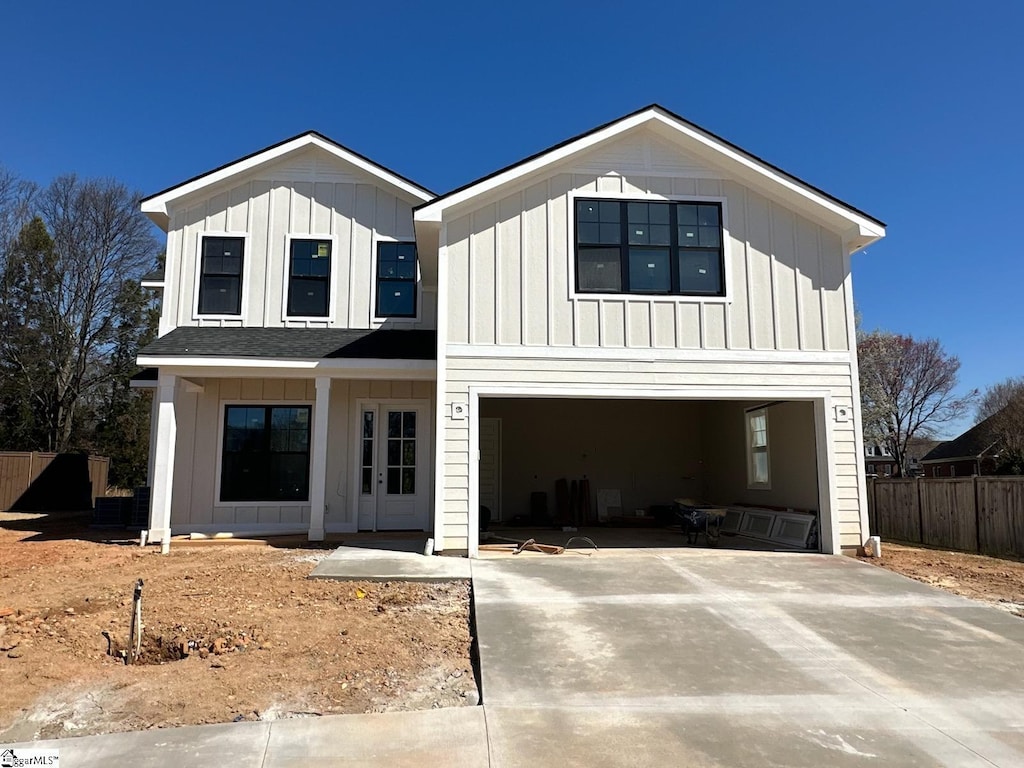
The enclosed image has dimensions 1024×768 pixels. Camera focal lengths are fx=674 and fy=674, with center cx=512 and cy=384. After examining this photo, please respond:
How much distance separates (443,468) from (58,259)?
26120mm

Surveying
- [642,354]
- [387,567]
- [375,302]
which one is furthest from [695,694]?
[375,302]

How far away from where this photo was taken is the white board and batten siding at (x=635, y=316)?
9.76 metres

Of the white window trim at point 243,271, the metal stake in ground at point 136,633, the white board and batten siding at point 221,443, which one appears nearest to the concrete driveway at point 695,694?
the metal stake in ground at point 136,633

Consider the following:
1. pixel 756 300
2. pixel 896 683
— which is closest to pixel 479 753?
pixel 896 683

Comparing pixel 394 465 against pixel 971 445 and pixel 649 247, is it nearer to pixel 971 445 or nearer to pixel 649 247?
pixel 649 247

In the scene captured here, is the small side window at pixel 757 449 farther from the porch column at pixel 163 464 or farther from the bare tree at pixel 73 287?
the bare tree at pixel 73 287

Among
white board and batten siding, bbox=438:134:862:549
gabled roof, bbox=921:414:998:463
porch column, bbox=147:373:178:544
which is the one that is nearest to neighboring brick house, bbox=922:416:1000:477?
gabled roof, bbox=921:414:998:463

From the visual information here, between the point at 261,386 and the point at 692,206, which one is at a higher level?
the point at 692,206

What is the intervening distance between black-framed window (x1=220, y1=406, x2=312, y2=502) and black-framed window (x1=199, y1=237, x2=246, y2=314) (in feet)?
6.09

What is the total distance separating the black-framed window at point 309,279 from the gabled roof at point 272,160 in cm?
158

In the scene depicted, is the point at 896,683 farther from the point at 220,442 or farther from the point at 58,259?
the point at 58,259

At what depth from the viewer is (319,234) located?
1241 centimetres

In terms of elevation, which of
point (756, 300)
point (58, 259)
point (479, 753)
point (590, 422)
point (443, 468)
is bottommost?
point (479, 753)

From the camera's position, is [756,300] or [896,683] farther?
[756,300]
